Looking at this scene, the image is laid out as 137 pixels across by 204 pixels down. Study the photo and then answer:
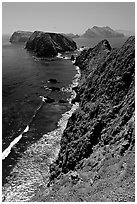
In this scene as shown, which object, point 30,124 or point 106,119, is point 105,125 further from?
point 30,124

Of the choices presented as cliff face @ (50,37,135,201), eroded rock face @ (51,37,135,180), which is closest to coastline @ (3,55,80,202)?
eroded rock face @ (51,37,135,180)

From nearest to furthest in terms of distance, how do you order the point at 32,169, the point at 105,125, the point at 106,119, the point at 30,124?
the point at 105,125, the point at 106,119, the point at 32,169, the point at 30,124

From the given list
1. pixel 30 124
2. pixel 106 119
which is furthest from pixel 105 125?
pixel 30 124

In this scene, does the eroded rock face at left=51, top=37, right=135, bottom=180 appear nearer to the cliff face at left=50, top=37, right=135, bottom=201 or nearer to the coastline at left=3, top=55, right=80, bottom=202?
the cliff face at left=50, top=37, right=135, bottom=201

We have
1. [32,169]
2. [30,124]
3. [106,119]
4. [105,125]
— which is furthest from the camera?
[30,124]

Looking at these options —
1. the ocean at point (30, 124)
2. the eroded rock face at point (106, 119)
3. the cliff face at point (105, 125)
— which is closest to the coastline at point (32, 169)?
the ocean at point (30, 124)

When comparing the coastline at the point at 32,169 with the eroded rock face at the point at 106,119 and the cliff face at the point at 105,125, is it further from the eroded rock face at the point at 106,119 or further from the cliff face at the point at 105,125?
the cliff face at the point at 105,125

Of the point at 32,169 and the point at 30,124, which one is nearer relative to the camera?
the point at 32,169

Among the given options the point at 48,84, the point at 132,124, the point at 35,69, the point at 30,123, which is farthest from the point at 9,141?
the point at 35,69
